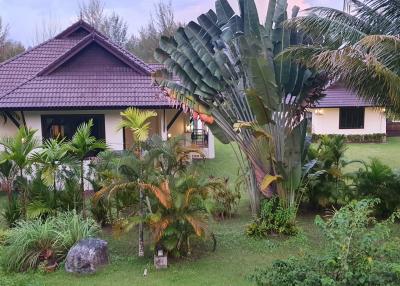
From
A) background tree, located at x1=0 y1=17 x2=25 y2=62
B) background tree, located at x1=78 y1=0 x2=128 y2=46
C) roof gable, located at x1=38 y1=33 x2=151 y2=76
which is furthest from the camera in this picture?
background tree, located at x1=78 y1=0 x2=128 y2=46

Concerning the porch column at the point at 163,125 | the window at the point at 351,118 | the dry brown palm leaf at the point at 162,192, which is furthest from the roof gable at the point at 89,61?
the window at the point at 351,118

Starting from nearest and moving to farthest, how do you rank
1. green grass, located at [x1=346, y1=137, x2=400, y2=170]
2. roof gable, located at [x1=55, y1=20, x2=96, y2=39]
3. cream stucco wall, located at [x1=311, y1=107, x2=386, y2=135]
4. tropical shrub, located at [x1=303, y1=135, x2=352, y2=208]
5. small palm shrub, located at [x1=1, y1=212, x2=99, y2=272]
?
small palm shrub, located at [x1=1, y1=212, x2=99, y2=272] < tropical shrub, located at [x1=303, y1=135, x2=352, y2=208] < roof gable, located at [x1=55, y1=20, x2=96, y2=39] < green grass, located at [x1=346, y1=137, x2=400, y2=170] < cream stucco wall, located at [x1=311, y1=107, x2=386, y2=135]

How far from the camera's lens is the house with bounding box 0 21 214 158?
1353 centimetres

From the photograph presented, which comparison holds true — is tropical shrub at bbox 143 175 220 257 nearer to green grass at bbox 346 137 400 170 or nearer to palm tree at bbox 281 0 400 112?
palm tree at bbox 281 0 400 112

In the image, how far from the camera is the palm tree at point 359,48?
22.4ft

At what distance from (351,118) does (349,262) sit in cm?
2399

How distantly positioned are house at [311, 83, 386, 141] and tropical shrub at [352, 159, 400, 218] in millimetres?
17032

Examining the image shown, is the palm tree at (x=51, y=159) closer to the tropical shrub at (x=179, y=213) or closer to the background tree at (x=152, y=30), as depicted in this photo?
the tropical shrub at (x=179, y=213)

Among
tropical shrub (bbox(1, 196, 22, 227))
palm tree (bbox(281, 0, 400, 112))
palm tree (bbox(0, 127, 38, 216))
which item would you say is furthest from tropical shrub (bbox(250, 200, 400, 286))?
tropical shrub (bbox(1, 196, 22, 227))

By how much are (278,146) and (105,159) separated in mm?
3715

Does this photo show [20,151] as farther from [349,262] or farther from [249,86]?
[349,262]

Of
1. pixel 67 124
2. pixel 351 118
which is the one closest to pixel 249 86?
pixel 67 124

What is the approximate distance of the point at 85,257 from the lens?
694 cm

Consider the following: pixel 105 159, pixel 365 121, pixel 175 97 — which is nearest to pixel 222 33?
pixel 175 97
